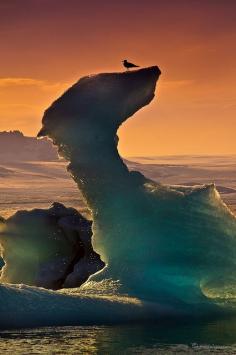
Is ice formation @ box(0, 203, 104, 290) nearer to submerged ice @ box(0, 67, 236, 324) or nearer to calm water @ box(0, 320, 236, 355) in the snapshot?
submerged ice @ box(0, 67, 236, 324)

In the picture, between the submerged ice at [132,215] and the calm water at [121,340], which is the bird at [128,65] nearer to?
the submerged ice at [132,215]

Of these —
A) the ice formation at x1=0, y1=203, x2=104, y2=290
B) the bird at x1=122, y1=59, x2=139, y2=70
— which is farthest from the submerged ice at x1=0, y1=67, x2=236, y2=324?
the ice formation at x1=0, y1=203, x2=104, y2=290

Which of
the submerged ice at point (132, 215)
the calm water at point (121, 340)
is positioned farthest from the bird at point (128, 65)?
the calm water at point (121, 340)

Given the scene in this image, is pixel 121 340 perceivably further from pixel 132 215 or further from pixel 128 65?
pixel 128 65

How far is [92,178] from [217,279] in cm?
296

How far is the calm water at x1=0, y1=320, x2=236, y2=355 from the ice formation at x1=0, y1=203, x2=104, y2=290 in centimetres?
742

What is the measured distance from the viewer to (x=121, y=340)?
38.3 feet

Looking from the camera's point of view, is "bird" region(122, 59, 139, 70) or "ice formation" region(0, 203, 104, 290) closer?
"bird" region(122, 59, 139, 70)

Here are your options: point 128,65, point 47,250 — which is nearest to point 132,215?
point 128,65

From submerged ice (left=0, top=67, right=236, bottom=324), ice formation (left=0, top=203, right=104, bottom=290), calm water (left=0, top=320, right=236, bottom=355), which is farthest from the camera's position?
ice formation (left=0, top=203, right=104, bottom=290)

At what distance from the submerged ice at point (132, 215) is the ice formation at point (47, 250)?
5.01m

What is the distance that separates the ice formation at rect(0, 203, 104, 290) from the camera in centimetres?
2011

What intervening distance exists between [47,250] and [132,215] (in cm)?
618

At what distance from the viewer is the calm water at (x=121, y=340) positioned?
36.1 ft
